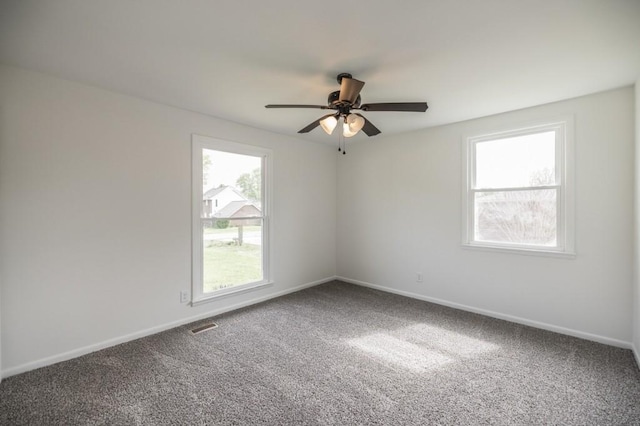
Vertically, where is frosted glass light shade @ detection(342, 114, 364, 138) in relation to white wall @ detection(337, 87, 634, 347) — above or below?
above

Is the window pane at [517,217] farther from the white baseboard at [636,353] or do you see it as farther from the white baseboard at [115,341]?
the white baseboard at [115,341]

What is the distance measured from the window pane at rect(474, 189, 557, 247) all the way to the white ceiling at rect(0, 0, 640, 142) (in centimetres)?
108

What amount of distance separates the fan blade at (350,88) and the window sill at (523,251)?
2554mm

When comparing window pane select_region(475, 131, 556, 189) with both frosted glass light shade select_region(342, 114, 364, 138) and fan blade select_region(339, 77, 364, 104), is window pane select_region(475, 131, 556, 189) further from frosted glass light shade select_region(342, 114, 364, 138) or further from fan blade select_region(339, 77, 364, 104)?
fan blade select_region(339, 77, 364, 104)

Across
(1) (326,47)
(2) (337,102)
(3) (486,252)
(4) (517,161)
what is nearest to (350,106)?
(2) (337,102)

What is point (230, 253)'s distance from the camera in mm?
3826

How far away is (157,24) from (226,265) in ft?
8.91

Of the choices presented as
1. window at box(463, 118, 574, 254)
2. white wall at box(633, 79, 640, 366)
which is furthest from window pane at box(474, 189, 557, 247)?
white wall at box(633, 79, 640, 366)

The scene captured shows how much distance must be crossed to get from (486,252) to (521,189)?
849 millimetres

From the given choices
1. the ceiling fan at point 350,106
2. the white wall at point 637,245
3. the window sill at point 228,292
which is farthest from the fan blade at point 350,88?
the window sill at point 228,292

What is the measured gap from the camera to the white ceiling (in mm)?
1673

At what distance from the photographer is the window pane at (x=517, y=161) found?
322cm

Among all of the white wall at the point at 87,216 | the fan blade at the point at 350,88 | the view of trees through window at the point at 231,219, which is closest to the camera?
the fan blade at the point at 350,88

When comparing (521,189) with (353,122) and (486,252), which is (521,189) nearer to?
(486,252)
